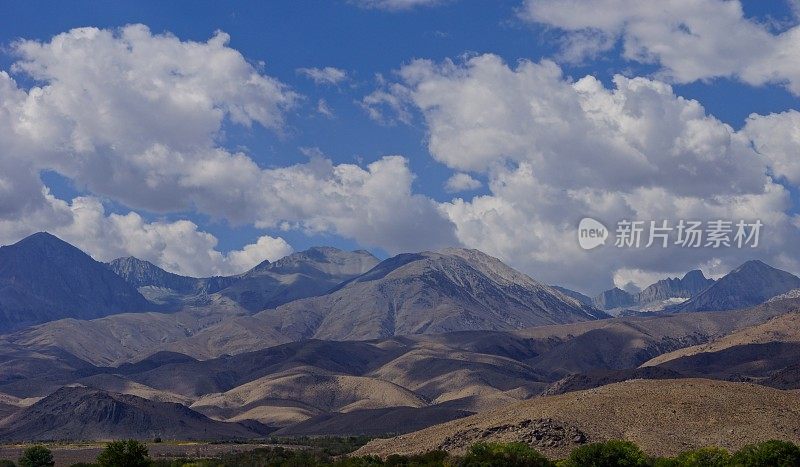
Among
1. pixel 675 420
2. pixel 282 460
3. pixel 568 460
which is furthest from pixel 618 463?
pixel 282 460

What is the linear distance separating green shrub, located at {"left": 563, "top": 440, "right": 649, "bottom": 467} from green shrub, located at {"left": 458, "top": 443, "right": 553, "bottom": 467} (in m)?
2.77

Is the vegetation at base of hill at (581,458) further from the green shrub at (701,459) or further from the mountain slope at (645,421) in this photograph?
the mountain slope at (645,421)

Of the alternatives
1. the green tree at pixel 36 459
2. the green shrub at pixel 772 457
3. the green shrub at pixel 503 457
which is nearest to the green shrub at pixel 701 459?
the green shrub at pixel 772 457

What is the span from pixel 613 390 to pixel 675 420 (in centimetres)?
1232

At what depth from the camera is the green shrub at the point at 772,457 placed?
269 ft

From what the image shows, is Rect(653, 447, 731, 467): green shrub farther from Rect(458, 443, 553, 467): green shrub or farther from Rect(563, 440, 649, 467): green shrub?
Rect(458, 443, 553, 467): green shrub

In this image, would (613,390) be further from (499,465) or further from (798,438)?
(499,465)

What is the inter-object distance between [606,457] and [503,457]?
8.67m

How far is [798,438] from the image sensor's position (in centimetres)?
9838

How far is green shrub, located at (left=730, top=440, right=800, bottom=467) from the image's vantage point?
81938 millimetres

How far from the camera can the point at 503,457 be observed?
285 feet

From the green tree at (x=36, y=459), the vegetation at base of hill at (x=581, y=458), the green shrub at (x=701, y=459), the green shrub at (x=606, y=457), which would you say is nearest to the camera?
the vegetation at base of hill at (x=581, y=458)

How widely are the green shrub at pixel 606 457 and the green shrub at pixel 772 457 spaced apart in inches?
316

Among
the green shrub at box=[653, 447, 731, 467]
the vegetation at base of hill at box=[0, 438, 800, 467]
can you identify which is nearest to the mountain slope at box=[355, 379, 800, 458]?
the vegetation at base of hill at box=[0, 438, 800, 467]
